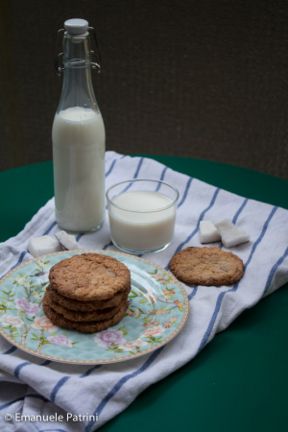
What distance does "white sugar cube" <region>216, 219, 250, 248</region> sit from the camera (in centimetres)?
129

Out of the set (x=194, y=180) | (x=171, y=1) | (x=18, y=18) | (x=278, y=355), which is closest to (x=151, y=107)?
(x=171, y=1)

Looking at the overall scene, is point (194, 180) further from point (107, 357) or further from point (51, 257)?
point (107, 357)

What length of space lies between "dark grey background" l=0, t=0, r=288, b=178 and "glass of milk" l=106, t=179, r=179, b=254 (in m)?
1.13

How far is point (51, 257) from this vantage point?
120 cm

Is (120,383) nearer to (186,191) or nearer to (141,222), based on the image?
(141,222)

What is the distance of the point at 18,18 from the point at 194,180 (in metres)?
1.34

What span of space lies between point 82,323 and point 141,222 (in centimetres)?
32

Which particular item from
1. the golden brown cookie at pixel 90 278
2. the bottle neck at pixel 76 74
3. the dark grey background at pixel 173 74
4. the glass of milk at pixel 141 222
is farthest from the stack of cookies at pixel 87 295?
the dark grey background at pixel 173 74

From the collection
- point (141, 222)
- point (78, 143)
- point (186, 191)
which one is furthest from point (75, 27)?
point (186, 191)

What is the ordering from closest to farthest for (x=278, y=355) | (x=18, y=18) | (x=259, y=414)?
(x=259, y=414)
(x=278, y=355)
(x=18, y=18)

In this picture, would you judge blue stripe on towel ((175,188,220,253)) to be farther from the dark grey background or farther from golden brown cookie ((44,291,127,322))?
the dark grey background

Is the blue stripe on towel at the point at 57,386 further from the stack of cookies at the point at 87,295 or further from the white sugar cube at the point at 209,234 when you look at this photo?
the white sugar cube at the point at 209,234

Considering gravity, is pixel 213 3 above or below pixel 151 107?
above

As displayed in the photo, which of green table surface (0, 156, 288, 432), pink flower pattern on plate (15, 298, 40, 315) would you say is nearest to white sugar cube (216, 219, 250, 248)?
green table surface (0, 156, 288, 432)
